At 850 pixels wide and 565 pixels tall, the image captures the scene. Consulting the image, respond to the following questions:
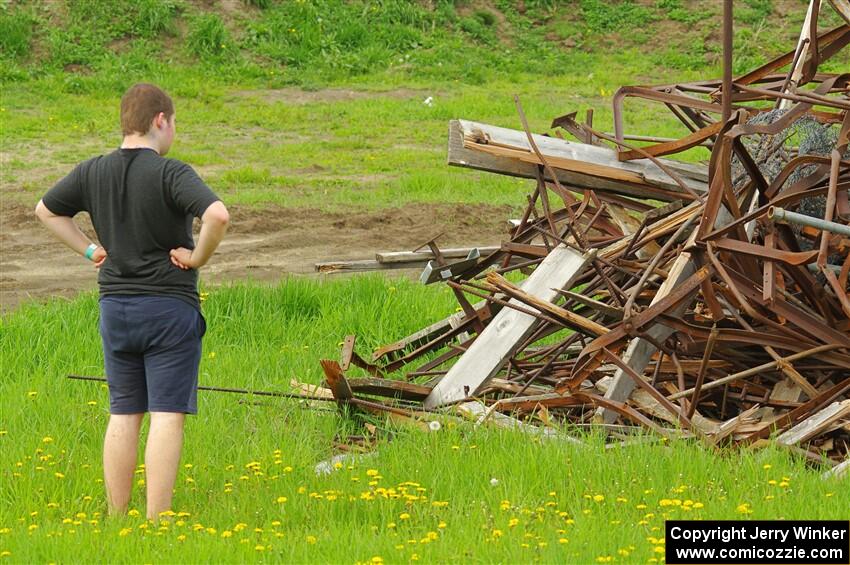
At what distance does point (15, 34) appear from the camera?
17328mm

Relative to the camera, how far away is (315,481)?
505 centimetres

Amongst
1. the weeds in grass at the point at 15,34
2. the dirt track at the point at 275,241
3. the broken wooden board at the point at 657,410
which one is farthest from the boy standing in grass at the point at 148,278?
the weeds in grass at the point at 15,34

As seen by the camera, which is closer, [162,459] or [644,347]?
[162,459]

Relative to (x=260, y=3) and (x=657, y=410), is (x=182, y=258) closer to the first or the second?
(x=657, y=410)

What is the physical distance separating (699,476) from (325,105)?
12351 millimetres

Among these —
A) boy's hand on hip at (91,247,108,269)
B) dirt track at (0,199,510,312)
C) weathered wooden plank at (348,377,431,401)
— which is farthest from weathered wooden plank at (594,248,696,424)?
dirt track at (0,199,510,312)

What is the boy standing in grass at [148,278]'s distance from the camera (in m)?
4.72

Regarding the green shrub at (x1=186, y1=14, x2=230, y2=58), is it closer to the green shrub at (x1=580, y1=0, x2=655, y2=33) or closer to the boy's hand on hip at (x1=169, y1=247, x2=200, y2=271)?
the green shrub at (x1=580, y1=0, x2=655, y2=33)

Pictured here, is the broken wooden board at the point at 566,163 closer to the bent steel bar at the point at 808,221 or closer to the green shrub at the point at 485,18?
the bent steel bar at the point at 808,221

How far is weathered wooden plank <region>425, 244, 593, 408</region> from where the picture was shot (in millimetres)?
5953

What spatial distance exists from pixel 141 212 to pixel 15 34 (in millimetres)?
13735

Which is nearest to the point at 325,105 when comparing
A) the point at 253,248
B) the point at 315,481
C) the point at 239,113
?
the point at 239,113

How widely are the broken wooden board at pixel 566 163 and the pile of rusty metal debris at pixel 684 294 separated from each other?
0.4 inches

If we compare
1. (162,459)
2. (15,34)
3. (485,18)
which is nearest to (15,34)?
(15,34)
